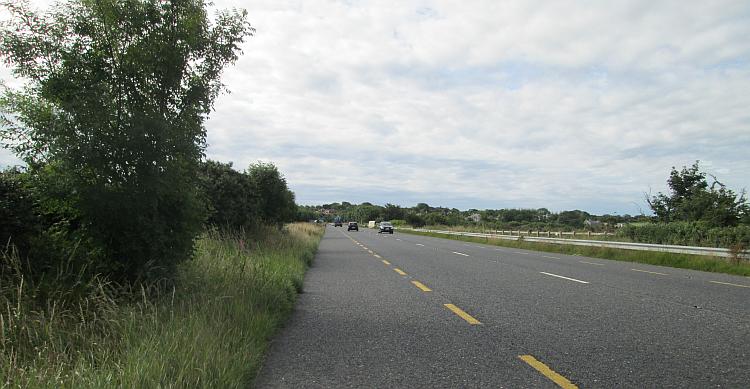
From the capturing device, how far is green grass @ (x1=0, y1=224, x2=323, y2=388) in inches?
148

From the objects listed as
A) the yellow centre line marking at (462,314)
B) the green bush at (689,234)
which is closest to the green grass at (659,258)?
the green bush at (689,234)

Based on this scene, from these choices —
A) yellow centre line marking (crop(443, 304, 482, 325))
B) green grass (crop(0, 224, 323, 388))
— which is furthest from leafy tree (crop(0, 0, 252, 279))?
yellow centre line marking (crop(443, 304, 482, 325))

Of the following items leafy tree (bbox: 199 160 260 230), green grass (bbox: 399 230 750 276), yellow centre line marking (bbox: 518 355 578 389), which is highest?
leafy tree (bbox: 199 160 260 230)

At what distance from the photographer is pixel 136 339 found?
15.2ft

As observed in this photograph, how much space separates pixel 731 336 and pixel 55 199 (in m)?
8.62

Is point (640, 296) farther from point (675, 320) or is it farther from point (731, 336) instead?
point (731, 336)

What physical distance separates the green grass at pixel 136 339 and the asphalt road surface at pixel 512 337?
435mm

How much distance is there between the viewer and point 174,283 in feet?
22.6

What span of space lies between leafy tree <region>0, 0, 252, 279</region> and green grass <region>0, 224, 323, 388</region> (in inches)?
32.3

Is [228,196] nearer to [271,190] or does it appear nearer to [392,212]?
[271,190]

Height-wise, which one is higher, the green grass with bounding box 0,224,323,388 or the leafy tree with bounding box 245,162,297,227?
the leafy tree with bounding box 245,162,297,227

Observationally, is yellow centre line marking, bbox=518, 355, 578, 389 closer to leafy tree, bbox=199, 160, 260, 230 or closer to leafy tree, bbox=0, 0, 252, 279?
leafy tree, bbox=0, 0, 252, 279

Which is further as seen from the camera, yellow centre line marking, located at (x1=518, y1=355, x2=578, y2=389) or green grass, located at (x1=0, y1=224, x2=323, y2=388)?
yellow centre line marking, located at (x1=518, y1=355, x2=578, y2=389)

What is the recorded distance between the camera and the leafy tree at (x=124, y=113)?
587 centimetres
